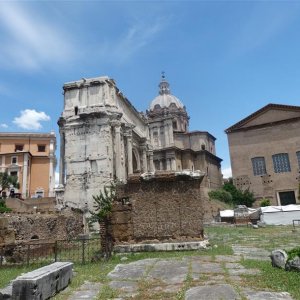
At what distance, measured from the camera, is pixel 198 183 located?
11.4m

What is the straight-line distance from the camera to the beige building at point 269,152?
4438cm

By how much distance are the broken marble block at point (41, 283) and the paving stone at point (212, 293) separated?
2209 millimetres

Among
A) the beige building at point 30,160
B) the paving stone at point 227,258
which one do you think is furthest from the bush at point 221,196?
the paving stone at point 227,258

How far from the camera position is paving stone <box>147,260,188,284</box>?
6.56m

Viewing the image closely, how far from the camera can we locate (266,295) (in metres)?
5.15

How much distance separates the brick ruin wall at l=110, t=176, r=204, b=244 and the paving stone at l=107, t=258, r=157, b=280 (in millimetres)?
2085

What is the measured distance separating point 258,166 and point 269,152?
2.43 metres

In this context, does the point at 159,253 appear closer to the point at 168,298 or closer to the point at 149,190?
the point at 149,190

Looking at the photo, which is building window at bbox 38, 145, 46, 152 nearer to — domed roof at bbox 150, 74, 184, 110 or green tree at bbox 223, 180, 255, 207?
domed roof at bbox 150, 74, 184, 110

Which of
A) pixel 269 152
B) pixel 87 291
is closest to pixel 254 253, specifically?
pixel 87 291

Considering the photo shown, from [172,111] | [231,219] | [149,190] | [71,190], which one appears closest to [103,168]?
[71,190]

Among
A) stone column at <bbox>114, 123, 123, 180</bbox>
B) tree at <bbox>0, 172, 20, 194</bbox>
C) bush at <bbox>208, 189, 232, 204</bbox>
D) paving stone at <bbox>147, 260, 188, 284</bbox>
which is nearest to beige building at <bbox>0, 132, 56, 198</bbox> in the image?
tree at <bbox>0, 172, 20, 194</bbox>

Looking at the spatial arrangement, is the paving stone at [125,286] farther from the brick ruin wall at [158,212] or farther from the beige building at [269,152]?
the beige building at [269,152]

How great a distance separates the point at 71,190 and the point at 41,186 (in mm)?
21503
